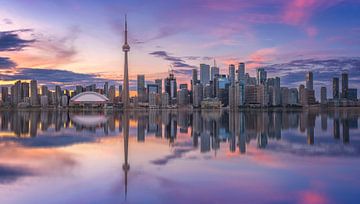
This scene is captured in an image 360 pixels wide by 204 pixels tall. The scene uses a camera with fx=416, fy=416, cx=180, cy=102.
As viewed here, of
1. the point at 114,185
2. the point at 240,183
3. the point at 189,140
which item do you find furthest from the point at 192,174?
the point at 189,140

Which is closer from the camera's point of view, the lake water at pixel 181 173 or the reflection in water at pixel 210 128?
the lake water at pixel 181 173

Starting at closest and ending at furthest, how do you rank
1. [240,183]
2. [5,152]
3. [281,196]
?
[281,196] < [240,183] < [5,152]

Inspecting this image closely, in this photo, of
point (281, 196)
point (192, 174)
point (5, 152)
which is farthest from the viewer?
point (5, 152)

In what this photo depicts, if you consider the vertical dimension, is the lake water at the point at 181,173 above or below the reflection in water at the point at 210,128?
above

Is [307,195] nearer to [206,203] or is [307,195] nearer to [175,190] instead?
[206,203]

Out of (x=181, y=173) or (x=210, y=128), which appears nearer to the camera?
(x=181, y=173)

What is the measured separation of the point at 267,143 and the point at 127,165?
11.9 metres

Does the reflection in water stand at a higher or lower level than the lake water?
lower

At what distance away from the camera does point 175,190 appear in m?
13.1

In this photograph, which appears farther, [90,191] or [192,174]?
[192,174]

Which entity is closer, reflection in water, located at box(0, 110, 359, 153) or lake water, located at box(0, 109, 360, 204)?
lake water, located at box(0, 109, 360, 204)

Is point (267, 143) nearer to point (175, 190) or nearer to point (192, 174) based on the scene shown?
point (192, 174)

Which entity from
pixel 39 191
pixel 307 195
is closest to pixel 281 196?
pixel 307 195

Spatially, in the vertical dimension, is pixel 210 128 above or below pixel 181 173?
below
